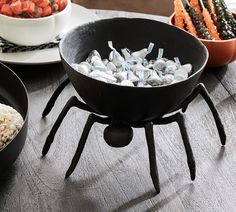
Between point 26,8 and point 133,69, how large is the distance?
39cm

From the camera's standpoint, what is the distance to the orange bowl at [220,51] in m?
1.29

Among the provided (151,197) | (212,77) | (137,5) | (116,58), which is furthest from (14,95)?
(137,5)

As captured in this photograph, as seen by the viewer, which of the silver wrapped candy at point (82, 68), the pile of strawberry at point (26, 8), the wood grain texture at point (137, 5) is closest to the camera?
the silver wrapped candy at point (82, 68)

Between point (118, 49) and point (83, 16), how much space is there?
1.34 ft

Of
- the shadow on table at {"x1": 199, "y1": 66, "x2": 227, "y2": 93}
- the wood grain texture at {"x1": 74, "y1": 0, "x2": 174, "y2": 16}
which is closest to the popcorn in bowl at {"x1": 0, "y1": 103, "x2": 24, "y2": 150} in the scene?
the shadow on table at {"x1": 199, "y1": 66, "x2": 227, "y2": 93}

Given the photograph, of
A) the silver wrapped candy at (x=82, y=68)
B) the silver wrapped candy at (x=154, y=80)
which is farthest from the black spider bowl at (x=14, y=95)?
the silver wrapped candy at (x=154, y=80)

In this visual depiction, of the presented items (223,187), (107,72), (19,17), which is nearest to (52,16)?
(19,17)

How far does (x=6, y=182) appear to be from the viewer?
3.25 feet

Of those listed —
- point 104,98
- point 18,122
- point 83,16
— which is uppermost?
point 104,98

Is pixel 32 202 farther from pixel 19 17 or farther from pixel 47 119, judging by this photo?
pixel 19 17

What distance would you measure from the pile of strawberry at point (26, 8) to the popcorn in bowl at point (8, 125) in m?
0.34

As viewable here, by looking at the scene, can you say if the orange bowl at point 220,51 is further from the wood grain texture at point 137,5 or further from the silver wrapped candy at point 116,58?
the wood grain texture at point 137,5

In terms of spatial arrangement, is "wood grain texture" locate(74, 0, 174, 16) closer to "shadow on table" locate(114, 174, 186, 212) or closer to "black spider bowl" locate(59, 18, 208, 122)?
"black spider bowl" locate(59, 18, 208, 122)

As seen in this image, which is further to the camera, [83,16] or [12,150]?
[83,16]
